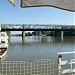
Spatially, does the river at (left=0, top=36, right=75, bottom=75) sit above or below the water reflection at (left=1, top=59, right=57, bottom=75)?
below

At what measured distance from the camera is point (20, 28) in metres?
68.3

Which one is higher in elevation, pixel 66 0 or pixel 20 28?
pixel 66 0

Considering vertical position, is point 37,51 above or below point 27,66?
below

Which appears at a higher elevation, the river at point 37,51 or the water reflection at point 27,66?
the water reflection at point 27,66

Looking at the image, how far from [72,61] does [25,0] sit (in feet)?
5.62

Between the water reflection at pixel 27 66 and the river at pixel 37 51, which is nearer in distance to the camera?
the water reflection at pixel 27 66

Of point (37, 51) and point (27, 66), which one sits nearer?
point (27, 66)

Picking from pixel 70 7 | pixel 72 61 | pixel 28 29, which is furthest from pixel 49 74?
pixel 28 29

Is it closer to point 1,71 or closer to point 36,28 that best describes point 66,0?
point 1,71

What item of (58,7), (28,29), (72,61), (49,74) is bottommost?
(28,29)

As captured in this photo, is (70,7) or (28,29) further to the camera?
(28,29)

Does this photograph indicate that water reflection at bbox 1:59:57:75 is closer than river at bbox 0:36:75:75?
Yes

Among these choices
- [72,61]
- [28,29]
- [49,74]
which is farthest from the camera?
[28,29]

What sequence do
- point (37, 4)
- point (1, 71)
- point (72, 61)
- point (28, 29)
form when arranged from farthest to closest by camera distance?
1. point (28, 29)
2. point (1, 71)
3. point (72, 61)
4. point (37, 4)
